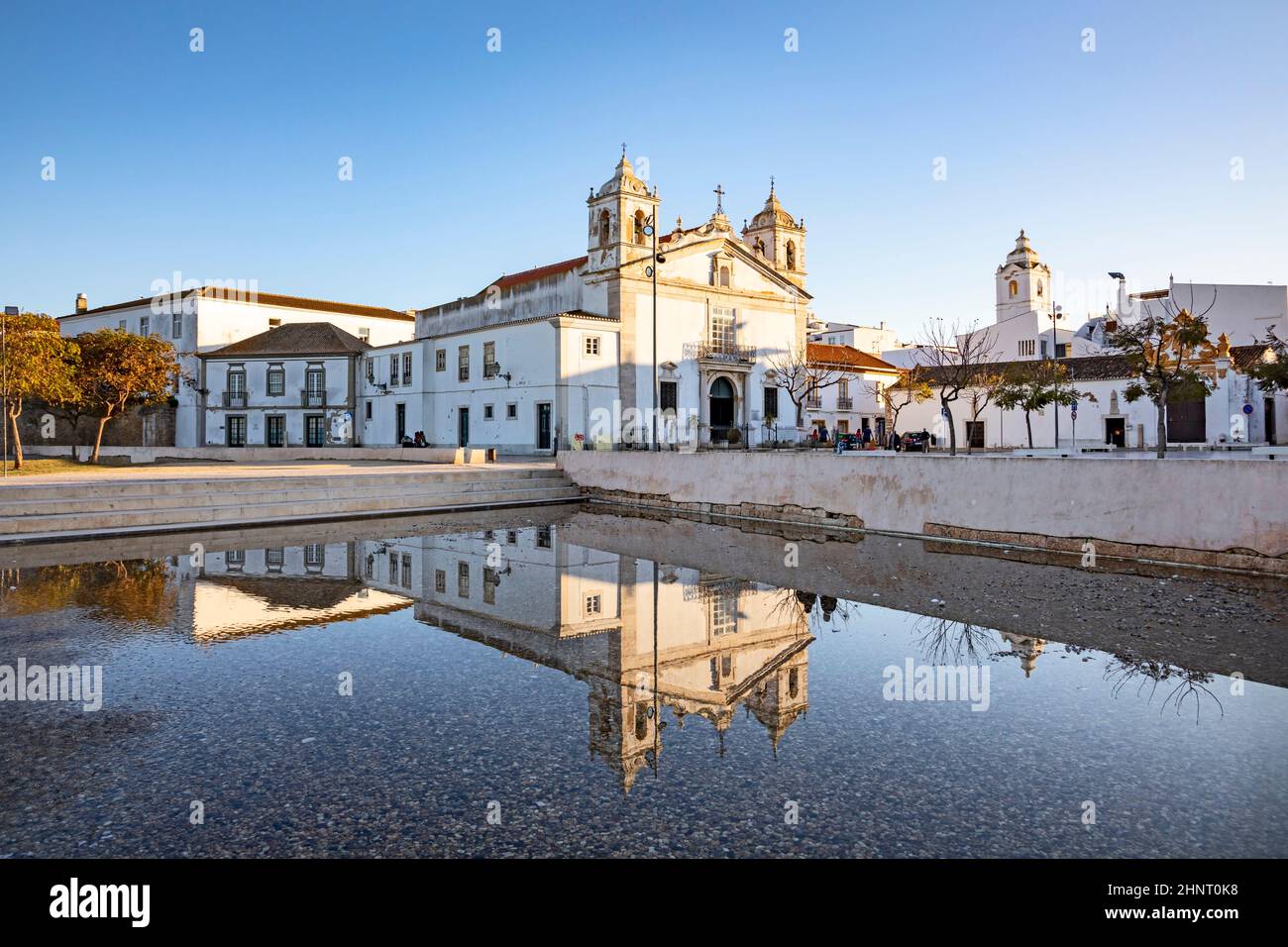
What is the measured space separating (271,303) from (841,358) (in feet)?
120

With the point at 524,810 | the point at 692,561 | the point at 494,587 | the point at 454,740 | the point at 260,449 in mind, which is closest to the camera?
the point at 524,810

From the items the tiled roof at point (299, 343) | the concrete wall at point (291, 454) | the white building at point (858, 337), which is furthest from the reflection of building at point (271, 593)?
the white building at point (858, 337)

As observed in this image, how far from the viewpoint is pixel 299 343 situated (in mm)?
44438

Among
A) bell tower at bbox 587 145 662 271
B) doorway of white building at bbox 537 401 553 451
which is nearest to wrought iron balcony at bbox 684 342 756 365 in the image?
bell tower at bbox 587 145 662 271

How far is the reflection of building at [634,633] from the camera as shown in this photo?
14.5 ft

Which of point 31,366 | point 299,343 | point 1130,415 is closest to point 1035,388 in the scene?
point 1130,415

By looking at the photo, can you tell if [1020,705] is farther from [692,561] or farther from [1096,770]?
[692,561]

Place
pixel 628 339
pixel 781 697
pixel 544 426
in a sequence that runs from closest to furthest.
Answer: pixel 781 697 < pixel 544 426 < pixel 628 339

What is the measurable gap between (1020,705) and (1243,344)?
44.4m

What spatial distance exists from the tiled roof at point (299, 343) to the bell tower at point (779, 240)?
68.8 feet

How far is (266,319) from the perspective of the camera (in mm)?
52062

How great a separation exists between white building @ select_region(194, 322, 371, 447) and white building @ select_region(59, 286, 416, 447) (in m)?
1.39

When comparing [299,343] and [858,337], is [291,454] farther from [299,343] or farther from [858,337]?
[858,337]
